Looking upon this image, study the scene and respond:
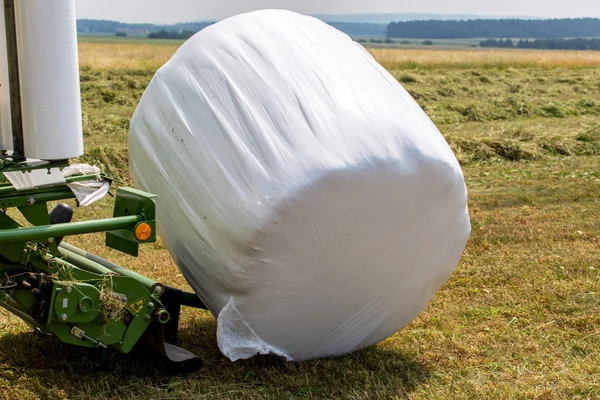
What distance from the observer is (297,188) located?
3.50m

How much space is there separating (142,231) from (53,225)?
409 millimetres

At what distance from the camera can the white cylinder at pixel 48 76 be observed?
347 centimetres

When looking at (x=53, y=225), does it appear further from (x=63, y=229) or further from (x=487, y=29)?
(x=487, y=29)

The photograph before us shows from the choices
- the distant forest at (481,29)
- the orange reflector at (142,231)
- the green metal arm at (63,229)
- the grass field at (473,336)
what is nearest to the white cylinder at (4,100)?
the green metal arm at (63,229)

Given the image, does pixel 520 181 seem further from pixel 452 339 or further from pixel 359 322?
pixel 359 322

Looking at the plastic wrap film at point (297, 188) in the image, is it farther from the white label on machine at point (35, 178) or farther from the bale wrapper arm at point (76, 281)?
the white label on machine at point (35, 178)

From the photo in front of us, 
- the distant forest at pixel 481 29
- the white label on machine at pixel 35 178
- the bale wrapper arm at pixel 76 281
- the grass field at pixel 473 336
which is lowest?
the distant forest at pixel 481 29

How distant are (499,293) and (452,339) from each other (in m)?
1.03

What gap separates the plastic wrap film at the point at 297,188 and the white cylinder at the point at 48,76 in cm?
62

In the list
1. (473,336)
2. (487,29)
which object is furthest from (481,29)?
(473,336)

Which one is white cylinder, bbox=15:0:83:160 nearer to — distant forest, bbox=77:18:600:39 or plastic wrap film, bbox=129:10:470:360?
plastic wrap film, bbox=129:10:470:360

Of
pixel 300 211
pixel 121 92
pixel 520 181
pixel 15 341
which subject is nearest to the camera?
pixel 300 211

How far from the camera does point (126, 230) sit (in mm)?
3734

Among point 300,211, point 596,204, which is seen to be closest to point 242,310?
point 300,211
